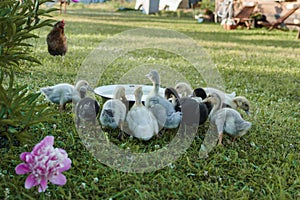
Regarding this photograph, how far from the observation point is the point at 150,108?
234cm

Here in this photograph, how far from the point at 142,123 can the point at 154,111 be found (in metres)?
0.15

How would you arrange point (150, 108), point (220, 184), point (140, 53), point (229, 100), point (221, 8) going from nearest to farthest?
point (220, 184) → point (150, 108) → point (229, 100) → point (140, 53) → point (221, 8)

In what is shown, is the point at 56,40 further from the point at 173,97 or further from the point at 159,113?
the point at 159,113

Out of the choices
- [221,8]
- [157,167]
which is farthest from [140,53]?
[221,8]

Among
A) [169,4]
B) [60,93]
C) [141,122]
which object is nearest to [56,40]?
[60,93]

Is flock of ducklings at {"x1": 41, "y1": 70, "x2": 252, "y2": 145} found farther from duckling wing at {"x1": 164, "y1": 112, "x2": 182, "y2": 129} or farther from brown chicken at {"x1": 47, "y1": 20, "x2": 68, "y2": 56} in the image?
brown chicken at {"x1": 47, "y1": 20, "x2": 68, "y2": 56}

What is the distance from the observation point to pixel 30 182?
5.20 ft

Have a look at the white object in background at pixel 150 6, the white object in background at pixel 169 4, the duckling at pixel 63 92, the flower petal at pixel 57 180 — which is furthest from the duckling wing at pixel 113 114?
the white object in background at pixel 169 4

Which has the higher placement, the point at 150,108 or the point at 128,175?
the point at 150,108

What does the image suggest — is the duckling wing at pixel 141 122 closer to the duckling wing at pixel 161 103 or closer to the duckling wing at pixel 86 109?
the duckling wing at pixel 161 103

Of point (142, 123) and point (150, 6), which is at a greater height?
point (150, 6)

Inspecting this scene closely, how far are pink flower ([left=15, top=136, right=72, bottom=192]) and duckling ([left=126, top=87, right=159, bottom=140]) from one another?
66 cm

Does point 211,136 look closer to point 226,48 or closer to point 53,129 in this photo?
point 53,129

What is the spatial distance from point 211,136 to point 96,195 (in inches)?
37.0
